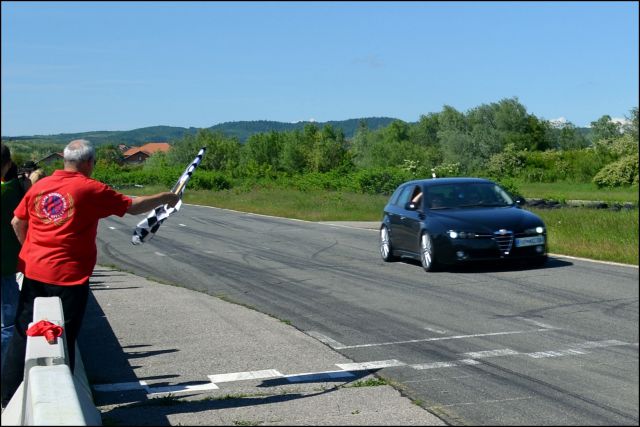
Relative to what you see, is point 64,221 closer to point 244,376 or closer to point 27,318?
point 27,318

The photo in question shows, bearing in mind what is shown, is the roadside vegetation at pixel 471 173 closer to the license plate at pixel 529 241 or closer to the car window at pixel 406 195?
the license plate at pixel 529 241

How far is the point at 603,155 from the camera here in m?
4.16

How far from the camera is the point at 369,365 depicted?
349 inches

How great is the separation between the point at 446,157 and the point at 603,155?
6461 cm

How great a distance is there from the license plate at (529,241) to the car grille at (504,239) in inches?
5.2

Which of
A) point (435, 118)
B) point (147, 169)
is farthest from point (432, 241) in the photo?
point (435, 118)

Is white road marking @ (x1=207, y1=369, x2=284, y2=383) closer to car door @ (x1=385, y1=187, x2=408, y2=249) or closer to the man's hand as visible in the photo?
the man's hand

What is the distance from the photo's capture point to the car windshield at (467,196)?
57.7 feet

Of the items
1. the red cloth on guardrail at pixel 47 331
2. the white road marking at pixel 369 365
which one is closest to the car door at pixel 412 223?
the white road marking at pixel 369 365

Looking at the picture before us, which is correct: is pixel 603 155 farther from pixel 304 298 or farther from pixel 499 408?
pixel 304 298

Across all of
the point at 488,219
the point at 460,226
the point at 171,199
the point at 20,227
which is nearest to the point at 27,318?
the point at 20,227

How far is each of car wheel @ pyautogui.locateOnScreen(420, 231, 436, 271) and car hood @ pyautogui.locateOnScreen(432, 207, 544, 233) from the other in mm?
380

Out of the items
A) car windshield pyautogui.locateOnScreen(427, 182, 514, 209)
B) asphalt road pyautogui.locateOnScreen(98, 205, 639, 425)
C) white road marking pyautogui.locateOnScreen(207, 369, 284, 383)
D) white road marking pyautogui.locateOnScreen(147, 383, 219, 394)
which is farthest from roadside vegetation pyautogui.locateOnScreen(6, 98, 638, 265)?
white road marking pyautogui.locateOnScreen(207, 369, 284, 383)

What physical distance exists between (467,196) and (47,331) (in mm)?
12788
